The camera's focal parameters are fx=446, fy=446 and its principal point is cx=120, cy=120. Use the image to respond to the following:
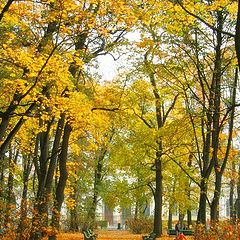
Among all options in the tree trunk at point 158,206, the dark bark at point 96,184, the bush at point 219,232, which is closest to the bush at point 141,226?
the dark bark at point 96,184

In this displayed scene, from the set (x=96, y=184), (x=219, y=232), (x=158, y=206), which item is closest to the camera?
(x=219, y=232)

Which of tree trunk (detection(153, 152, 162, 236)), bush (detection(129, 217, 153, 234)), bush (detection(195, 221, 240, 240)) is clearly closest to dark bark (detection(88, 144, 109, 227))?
bush (detection(129, 217, 153, 234))

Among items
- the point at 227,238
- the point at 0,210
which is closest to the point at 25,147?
the point at 0,210

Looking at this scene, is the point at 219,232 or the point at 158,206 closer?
the point at 219,232

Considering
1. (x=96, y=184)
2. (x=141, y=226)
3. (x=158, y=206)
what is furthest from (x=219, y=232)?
(x=96, y=184)

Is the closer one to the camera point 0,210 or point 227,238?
point 227,238

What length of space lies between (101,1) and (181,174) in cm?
1852

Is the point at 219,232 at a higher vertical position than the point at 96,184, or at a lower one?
lower

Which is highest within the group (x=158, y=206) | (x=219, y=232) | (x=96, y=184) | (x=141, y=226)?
(x=96, y=184)

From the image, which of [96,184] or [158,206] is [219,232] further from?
[96,184]

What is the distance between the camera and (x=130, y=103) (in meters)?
20.8

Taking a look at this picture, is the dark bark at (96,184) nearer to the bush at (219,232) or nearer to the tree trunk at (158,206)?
the tree trunk at (158,206)

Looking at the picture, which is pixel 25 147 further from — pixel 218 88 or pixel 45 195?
pixel 218 88

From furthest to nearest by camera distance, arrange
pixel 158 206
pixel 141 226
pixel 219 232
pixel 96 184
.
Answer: pixel 96 184 < pixel 141 226 < pixel 158 206 < pixel 219 232
